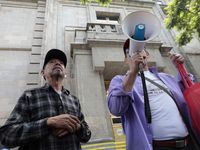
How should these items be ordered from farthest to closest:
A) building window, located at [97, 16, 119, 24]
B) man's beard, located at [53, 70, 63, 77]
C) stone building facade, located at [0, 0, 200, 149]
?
building window, located at [97, 16, 119, 24] < stone building facade, located at [0, 0, 200, 149] < man's beard, located at [53, 70, 63, 77]

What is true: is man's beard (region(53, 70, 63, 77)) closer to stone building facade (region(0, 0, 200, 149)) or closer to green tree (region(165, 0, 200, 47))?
stone building facade (region(0, 0, 200, 149))

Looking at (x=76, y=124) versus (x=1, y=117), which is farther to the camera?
(x=1, y=117)

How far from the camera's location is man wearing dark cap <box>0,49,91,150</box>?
150cm

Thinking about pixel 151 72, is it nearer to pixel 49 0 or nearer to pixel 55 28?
pixel 55 28

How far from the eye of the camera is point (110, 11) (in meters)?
9.76

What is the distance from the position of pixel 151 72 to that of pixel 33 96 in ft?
6.37

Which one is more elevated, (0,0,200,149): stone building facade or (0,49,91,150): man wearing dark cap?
(0,0,200,149): stone building facade

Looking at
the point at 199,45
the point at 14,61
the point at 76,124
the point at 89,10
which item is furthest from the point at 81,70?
the point at 199,45

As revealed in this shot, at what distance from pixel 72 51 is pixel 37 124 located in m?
5.30

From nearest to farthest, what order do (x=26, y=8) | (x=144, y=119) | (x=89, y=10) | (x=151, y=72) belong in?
(x=144, y=119), (x=151, y=72), (x=26, y=8), (x=89, y=10)

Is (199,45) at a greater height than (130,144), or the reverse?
(199,45)

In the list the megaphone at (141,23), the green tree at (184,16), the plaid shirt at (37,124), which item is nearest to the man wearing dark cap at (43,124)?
the plaid shirt at (37,124)

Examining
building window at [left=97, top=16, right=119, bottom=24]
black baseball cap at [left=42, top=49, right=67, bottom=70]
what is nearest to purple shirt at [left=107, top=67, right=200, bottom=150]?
black baseball cap at [left=42, top=49, right=67, bottom=70]

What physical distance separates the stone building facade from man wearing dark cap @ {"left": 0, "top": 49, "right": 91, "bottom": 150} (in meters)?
2.91
